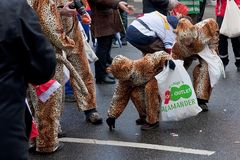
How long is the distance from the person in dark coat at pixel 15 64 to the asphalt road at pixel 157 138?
220cm

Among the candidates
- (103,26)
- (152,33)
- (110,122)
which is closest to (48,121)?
(110,122)

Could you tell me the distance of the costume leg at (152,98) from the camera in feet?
17.2

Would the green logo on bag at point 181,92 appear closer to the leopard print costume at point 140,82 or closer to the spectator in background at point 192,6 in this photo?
the leopard print costume at point 140,82

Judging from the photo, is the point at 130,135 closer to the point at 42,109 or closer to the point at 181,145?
the point at 181,145

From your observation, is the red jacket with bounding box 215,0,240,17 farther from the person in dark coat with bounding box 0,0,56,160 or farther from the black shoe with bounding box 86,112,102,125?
the person in dark coat with bounding box 0,0,56,160

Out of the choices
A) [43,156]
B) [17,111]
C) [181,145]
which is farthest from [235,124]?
[17,111]

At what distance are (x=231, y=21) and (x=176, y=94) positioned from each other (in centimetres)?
269

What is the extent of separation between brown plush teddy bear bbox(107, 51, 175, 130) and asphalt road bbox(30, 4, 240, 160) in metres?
0.19

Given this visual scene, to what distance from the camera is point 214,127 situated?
5.54 metres

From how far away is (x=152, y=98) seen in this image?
5.27 metres

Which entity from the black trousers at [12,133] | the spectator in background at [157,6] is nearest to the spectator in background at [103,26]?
the spectator in background at [157,6]

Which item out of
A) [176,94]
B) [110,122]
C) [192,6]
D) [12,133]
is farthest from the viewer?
[192,6]

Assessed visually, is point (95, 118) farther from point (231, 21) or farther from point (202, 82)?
point (231, 21)

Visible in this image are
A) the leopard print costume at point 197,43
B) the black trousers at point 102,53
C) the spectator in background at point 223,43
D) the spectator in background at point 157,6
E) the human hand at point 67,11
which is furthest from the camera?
the spectator in background at point 223,43
